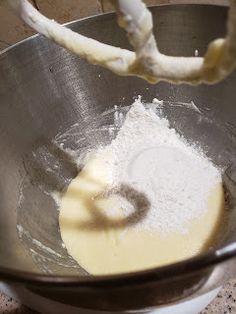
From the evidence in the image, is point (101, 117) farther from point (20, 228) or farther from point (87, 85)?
point (20, 228)

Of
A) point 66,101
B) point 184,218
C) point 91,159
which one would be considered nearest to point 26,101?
point 66,101

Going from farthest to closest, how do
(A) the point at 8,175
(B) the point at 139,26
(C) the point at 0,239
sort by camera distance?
(A) the point at 8,175 < (C) the point at 0,239 < (B) the point at 139,26

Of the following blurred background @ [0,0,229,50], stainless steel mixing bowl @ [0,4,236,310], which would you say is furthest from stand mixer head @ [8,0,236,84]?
blurred background @ [0,0,229,50]

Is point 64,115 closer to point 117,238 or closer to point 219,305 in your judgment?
point 117,238

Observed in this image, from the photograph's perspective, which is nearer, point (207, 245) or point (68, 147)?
point (207, 245)

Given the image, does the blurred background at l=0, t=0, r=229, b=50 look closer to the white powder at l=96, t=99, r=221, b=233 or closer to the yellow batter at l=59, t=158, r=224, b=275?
the white powder at l=96, t=99, r=221, b=233
